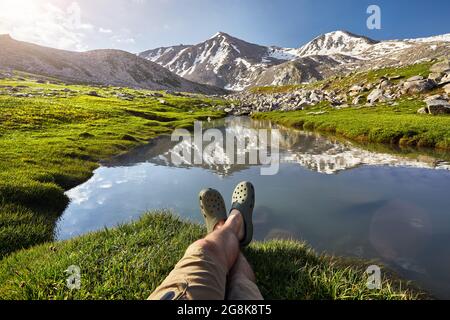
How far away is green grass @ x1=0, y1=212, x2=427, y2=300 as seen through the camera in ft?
16.1

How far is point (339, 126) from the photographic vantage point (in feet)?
119

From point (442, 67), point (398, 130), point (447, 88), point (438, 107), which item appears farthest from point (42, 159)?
point (442, 67)

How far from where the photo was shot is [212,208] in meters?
7.87

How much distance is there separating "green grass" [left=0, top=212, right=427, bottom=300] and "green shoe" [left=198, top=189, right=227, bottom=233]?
50 centimetres

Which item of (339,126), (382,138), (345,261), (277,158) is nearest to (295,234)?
(345,261)

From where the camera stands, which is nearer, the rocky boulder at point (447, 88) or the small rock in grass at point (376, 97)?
the rocky boulder at point (447, 88)

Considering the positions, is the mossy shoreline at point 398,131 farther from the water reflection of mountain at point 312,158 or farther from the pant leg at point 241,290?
the pant leg at point 241,290

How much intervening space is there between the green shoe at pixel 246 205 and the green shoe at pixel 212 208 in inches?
15.3

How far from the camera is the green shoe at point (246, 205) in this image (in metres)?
6.85

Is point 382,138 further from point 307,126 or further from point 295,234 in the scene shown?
point 295,234

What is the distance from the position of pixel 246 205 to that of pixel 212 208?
0.91 meters

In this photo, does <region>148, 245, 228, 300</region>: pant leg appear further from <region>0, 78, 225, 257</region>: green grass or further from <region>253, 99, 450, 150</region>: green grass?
<region>253, 99, 450, 150</region>: green grass

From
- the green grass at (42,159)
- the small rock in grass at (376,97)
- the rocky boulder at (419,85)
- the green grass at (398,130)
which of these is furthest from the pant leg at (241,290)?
the rocky boulder at (419,85)

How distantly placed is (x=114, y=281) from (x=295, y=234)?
237 inches
